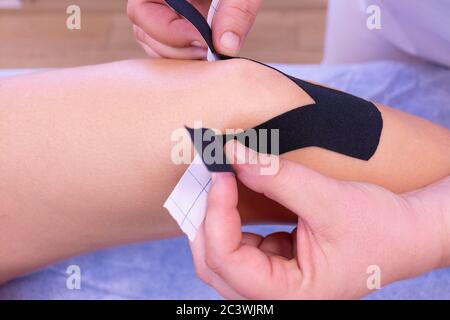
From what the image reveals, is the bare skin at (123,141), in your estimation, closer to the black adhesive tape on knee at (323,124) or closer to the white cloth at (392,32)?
the black adhesive tape on knee at (323,124)

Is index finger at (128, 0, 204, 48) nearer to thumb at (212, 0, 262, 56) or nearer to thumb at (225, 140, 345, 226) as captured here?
thumb at (212, 0, 262, 56)

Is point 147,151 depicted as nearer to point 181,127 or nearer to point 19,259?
point 181,127

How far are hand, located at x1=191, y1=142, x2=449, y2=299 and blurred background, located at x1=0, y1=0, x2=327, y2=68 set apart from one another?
4.31 ft

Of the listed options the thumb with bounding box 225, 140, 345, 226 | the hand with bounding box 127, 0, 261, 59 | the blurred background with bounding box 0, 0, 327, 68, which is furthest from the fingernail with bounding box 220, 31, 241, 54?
the blurred background with bounding box 0, 0, 327, 68

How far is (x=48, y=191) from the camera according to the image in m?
0.66

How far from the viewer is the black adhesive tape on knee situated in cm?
65

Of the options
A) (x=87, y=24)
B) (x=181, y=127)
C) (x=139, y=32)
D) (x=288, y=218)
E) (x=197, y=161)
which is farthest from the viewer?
(x=87, y=24)

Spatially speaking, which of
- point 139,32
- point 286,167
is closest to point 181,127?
point 286,167

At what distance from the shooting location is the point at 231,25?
708 mm

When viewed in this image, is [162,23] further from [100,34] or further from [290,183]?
[100,34]

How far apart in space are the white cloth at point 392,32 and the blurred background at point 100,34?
0.65 metres

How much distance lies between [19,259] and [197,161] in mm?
382

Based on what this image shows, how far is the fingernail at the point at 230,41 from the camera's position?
70 centimetres

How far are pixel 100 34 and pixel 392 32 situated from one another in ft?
4.21
